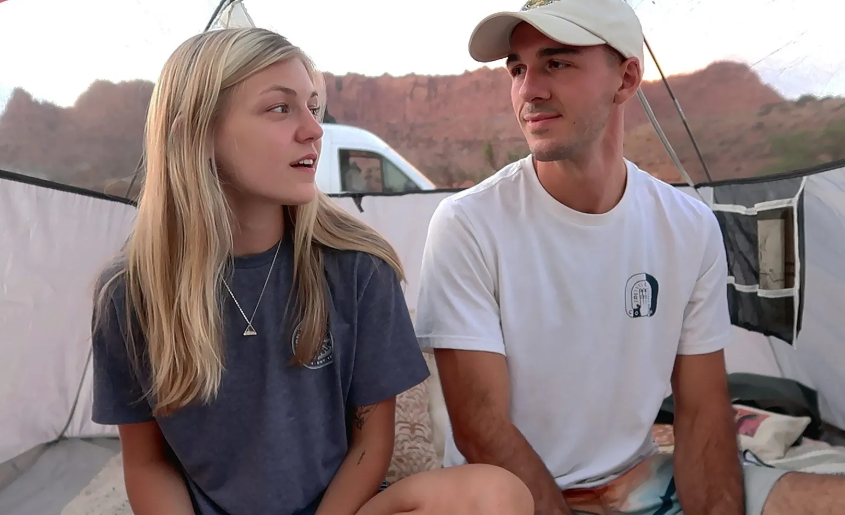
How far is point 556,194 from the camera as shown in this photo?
3.94 ft

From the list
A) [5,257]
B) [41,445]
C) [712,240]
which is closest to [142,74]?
[5,257]

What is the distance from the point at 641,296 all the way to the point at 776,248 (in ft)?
2.84

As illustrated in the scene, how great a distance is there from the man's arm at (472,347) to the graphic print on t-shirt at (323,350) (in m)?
0.17

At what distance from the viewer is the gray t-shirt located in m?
1.04

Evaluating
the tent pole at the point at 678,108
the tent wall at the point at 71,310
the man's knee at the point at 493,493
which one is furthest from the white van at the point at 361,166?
the man's knee at the point at 493,493

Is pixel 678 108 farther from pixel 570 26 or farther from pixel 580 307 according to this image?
pixel 580 307

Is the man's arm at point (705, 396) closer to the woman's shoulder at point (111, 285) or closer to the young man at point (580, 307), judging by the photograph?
the young man at point (580, 307)

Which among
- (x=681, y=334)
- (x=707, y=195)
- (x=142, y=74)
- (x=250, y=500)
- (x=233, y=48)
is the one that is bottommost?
(x=250, y=500)

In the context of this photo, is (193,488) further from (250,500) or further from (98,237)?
(98,237)

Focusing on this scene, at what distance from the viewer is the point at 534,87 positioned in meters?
1.17

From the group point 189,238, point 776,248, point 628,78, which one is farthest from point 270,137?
point 776,248

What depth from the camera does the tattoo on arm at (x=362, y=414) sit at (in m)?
1.12

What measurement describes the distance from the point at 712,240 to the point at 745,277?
0.81 metres

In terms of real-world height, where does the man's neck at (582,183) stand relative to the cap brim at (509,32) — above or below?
below
